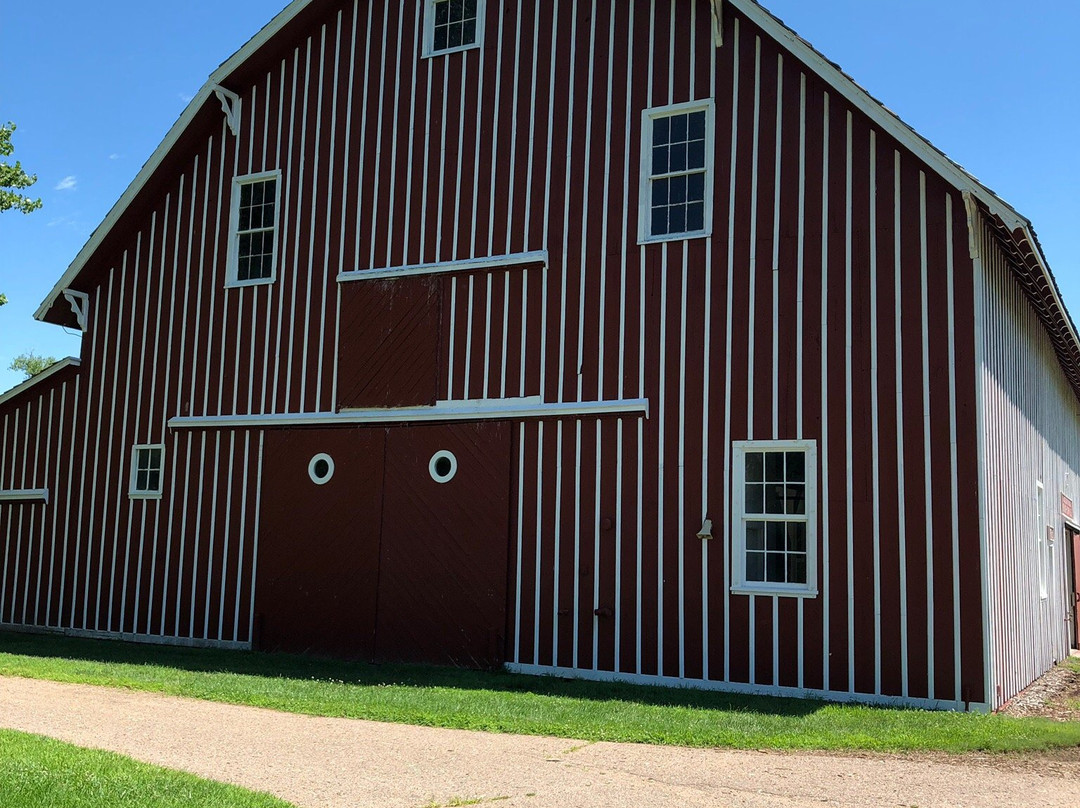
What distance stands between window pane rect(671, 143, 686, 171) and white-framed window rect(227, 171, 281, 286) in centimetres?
588

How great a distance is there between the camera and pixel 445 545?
13.9 meters

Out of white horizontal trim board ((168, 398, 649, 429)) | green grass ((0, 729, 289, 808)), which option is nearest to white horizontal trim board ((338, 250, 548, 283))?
white horizontal trim board ((168, 398, 649, 429))

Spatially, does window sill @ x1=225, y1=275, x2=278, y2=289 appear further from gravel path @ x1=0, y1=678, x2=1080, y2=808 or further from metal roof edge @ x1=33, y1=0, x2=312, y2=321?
gravel path @ x1=0, y1=678, x2=1080, y2=808

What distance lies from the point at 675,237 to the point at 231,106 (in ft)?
24.2

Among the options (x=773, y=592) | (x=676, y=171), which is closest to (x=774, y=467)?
(x=773, y=592)

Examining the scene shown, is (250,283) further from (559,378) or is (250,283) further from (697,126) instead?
(697,126)

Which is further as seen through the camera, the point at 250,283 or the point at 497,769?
the point at 250,283

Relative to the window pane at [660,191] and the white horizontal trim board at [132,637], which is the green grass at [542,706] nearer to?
the white horizontal trim board at [132,637]

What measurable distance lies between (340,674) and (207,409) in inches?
200

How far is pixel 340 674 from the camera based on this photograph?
1277 cm

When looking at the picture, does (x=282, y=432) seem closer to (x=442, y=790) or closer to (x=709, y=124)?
(x=709, y=124)

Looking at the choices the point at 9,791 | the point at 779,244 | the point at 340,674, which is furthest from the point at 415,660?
the point at 9,791

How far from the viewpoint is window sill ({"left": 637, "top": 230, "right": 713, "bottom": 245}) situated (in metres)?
12.8

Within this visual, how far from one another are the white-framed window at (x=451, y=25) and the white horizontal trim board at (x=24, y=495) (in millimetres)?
8808
